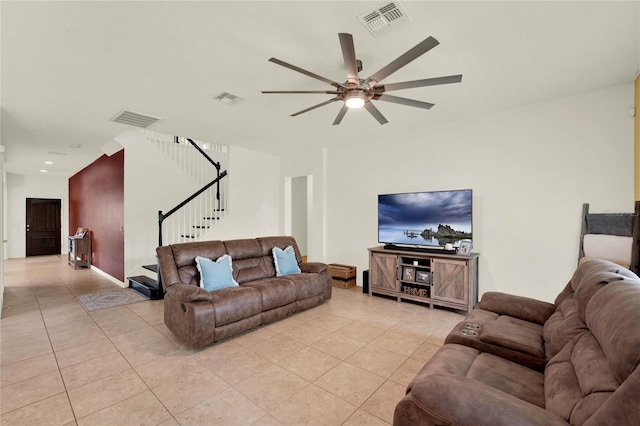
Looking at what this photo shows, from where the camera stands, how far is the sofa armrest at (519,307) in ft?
7.59

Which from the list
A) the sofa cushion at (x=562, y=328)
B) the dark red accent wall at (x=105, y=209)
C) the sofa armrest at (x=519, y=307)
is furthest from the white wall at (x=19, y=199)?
the sofa cushion at (x=562, y=328)

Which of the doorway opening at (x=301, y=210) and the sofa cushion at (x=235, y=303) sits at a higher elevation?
the doorway opening at (x=301, y=210)

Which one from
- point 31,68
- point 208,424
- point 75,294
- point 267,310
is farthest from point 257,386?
point 75,294

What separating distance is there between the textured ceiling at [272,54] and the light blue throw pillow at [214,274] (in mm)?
1969

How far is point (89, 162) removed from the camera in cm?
737

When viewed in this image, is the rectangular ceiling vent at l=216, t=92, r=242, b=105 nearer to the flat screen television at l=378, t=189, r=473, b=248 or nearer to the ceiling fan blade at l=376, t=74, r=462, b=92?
the ceiling fan blade at l=376, t=74, r=462, b=92

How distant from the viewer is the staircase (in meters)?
5.64

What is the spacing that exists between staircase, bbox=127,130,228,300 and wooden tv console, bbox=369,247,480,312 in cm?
340

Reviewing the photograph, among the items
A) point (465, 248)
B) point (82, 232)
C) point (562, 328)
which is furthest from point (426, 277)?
point (82, 232)

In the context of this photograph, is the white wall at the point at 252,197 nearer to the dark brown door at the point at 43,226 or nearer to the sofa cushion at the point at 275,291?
the sofa cushion at the point at 275,291

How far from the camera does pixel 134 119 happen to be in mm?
4227

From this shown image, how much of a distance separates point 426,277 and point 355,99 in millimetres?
2767

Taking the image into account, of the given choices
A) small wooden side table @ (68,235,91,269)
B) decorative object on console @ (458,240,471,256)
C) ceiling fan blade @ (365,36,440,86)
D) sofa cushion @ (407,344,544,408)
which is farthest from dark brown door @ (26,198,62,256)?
sofa cushion @ (407,344,544,408)

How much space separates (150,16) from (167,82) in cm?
109
